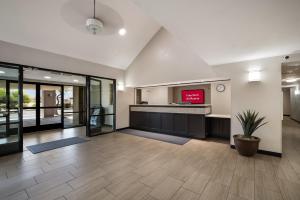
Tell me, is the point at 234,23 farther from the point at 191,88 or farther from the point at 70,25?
the point at 191,88

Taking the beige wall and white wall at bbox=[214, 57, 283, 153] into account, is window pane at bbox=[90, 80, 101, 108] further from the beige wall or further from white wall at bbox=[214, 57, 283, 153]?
white wall at bbox=[214, 57, 283, 153]

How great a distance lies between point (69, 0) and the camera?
3004 millimetres

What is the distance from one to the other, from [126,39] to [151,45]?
118 centimetres

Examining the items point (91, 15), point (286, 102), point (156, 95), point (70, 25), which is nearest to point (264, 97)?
point (91, 15)

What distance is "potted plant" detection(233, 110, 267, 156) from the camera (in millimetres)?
3153

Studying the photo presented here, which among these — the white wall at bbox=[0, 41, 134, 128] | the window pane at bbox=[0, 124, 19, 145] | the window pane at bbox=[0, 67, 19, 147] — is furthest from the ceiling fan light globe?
the window pane at bbox=[0, 124, 19, 145]

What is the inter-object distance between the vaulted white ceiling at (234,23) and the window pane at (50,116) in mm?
6748

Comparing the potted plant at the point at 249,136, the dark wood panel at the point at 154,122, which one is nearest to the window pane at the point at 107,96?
the dark wood panel at the point at 154,122

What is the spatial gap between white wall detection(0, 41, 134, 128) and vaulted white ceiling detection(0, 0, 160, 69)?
0.16m

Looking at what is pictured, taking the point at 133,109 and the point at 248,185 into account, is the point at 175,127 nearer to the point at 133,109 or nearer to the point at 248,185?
the point at 133,109

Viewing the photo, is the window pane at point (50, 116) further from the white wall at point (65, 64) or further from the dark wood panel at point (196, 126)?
the dark wood panel at point (196, 126)

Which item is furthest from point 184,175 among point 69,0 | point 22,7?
point 22,7

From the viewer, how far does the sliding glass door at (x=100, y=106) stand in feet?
17.4

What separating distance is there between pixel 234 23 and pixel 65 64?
4.75 m
